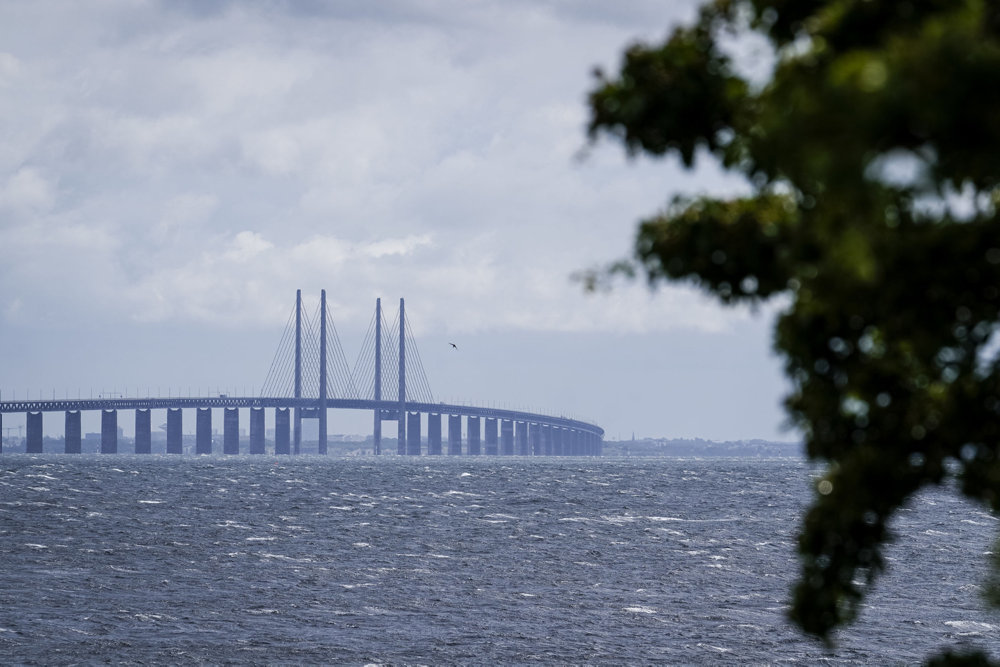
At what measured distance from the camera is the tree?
22.7ft

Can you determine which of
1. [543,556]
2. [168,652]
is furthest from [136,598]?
[543,556]

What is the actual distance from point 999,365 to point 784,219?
1537 millimetres

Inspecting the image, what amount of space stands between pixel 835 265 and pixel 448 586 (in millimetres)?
31296

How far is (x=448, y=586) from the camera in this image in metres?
36.3

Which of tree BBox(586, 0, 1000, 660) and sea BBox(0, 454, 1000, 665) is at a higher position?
tree BBox(586, 0, 1000, 660)

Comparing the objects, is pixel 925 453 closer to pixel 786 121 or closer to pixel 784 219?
pixel 784 219

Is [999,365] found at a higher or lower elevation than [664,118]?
lower

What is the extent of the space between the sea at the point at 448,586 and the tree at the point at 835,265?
206cm

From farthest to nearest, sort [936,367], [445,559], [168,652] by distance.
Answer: [445,559]
[168,652]
[936,367]

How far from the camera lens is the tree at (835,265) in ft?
22.7

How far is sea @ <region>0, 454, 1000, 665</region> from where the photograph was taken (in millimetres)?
27234

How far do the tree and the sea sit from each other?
6.74ft

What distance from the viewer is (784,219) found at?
8320 millimetres

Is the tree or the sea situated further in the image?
the sea
